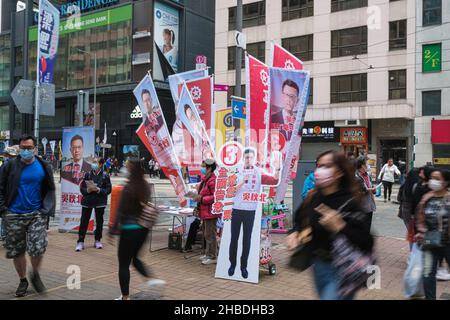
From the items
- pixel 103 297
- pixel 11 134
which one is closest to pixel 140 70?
pixel 11 134

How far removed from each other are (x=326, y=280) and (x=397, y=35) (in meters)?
29.1

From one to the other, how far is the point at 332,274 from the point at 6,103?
6413cm

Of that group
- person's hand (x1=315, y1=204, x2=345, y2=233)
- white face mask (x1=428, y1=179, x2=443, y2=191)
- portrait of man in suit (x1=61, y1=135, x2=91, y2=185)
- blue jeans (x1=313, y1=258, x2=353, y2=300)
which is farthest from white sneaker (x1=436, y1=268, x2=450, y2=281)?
portrait of man in suit (x1=61, y1=135, x2=91, y2=185)

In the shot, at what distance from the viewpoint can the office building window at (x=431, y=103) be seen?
27.6m

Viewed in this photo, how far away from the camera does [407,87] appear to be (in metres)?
28.3

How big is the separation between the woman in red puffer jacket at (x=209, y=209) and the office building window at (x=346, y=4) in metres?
27.0

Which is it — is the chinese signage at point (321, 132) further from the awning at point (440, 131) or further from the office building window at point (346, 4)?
the office building window at point (346, 4)

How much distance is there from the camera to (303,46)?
107 ft

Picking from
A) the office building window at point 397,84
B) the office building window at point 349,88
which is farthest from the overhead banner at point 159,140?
the office building window at point 349,88

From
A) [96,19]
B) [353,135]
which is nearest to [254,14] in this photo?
[353,135]

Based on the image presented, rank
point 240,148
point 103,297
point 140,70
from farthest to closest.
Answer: point 140,70 < point 240,148 < point 103,297

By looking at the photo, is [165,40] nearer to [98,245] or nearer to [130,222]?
[98,245]

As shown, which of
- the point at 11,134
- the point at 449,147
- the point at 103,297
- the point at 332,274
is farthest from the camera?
the point at 11,134
